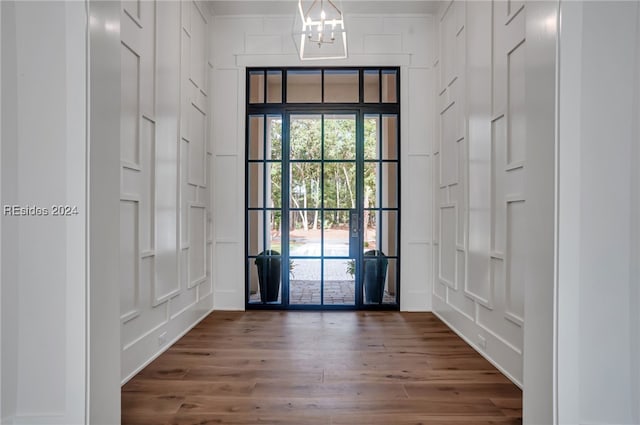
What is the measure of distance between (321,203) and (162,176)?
6.35 feet

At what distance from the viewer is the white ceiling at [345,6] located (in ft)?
13.2

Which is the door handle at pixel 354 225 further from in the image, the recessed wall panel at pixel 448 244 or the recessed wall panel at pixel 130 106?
the recessed wall panel at pixel 130 106

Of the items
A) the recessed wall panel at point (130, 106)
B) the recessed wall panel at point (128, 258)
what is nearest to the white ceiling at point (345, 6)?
the recessed wall panel at point (130, 106)

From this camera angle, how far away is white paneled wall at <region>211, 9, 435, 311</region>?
4.25m

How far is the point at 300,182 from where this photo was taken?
4.41 meters

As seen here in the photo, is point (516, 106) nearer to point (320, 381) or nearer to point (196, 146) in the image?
point (320, 381)

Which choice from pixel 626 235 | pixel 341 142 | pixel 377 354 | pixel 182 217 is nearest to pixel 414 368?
pixel 377 354

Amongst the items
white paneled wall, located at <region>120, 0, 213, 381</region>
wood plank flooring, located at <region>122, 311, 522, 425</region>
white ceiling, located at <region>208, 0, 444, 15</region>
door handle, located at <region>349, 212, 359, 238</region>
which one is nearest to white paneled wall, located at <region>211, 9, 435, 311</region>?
white ceiling, located at <region>208, 0, 444, 15</region>

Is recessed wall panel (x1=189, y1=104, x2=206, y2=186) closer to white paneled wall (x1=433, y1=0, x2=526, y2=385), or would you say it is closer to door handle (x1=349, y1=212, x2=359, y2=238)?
door handle (x1=349, y1=212, x2=359, y2=238)

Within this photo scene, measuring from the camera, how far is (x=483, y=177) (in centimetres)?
288

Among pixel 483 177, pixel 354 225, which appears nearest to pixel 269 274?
pixel 354 225

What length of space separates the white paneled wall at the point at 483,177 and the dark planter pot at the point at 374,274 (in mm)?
632

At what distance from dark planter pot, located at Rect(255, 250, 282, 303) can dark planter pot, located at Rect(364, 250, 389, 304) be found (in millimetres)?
1035

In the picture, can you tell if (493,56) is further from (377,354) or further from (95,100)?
(95,100)
